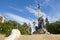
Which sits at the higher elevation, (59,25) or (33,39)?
(59,25)

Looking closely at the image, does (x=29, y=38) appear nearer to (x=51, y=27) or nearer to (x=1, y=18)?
(x=51, y=27)

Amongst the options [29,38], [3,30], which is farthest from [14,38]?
[3,30]

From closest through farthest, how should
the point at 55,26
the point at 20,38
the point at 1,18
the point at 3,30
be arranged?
the point at 20,38 < the point at 3,30 < the point at 55,26 < the point at 1,18

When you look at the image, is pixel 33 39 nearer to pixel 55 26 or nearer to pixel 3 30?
pixel 3 30

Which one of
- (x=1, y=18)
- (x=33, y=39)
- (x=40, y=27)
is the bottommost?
(x=33, y=39)

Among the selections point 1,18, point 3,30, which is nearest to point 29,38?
point 3,30

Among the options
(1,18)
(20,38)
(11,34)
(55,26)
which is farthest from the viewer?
(1,18)

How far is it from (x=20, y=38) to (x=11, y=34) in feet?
7.06

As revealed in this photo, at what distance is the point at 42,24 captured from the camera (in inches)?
1702

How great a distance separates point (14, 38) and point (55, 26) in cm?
4461

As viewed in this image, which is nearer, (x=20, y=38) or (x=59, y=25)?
(x=20, y=38)

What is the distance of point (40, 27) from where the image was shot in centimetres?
4297

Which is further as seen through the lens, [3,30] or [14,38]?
[3,30]

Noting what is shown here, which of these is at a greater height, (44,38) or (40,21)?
(40,21)
